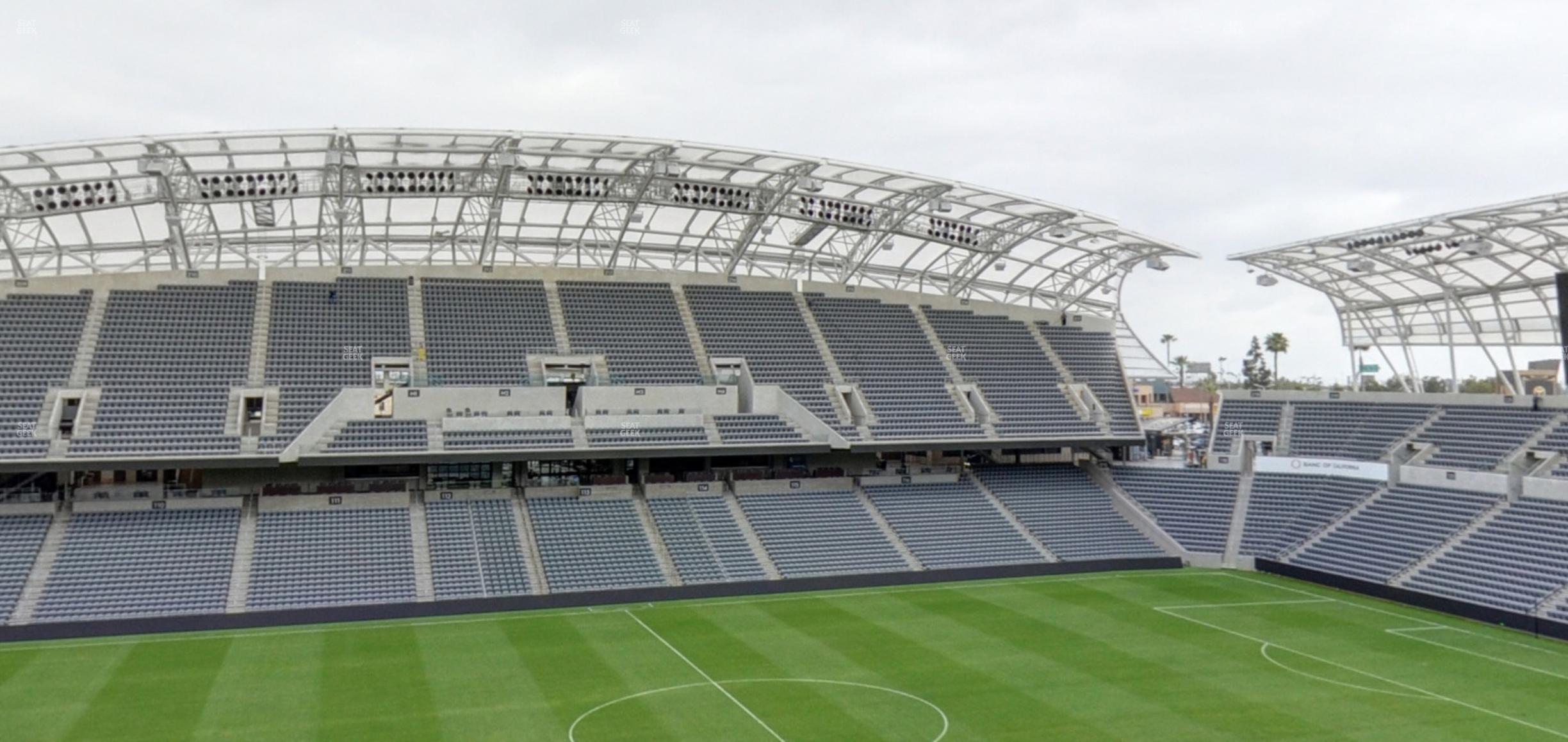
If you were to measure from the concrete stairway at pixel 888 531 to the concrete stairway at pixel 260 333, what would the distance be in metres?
20.1

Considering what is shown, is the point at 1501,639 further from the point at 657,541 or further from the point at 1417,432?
the point at 657,541

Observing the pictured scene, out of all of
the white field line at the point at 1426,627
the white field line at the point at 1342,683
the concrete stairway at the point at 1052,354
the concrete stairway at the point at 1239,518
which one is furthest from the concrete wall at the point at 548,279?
the white field line at the point at 1342,683

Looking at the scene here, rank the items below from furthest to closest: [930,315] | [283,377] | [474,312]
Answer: [930,315], [474,312], [283,377]

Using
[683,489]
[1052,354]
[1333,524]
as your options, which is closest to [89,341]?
[683,489]

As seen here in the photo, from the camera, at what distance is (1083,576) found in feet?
117

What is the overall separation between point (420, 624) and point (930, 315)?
25278 mm

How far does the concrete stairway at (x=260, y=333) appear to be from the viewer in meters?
35.0

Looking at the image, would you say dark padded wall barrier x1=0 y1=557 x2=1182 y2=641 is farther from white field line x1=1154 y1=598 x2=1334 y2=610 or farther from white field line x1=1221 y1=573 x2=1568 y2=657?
Result: white field line x1=1221 y1=573 x2=1568 y2=657

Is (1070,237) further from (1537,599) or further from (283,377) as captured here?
(283,377)

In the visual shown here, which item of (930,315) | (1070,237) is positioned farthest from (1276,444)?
(930,315)

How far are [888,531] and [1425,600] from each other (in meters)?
15.7

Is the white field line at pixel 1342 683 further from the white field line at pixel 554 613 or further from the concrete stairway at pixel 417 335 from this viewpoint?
the concrete stairway at pixel 417 335

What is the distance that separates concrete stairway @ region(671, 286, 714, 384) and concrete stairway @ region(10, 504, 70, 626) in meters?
19.7

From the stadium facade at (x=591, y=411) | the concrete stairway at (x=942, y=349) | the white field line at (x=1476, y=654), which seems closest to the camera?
the white field line at (x=1476, y=654)
